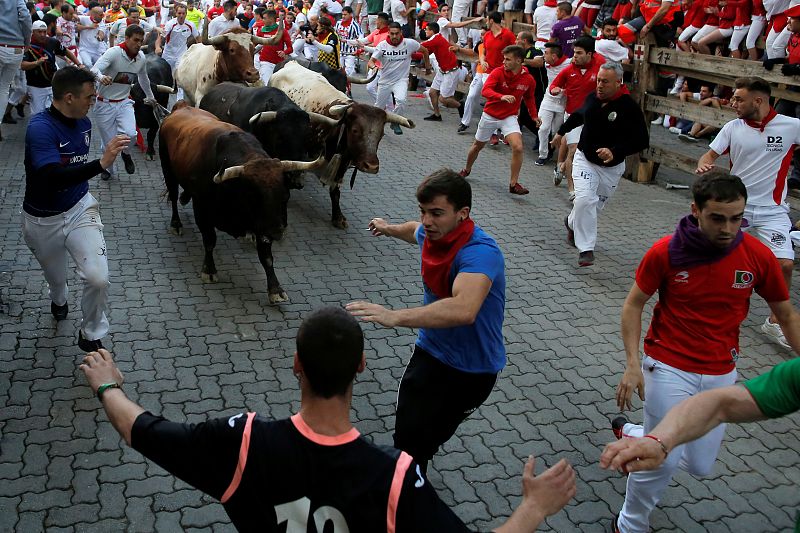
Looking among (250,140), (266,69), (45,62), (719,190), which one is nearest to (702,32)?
(266,69)

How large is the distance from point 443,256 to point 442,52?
1321cm

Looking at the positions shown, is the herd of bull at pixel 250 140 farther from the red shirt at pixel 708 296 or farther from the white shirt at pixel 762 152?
the red shirt at pixel 708 296

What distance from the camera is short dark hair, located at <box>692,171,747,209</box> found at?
404 centimetres

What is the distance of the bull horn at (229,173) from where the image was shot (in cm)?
713

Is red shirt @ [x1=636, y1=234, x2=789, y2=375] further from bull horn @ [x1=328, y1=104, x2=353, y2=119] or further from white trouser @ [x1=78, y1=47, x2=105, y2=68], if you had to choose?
white trouser @ [x1=78, y1=47, x2=105, y2=68]

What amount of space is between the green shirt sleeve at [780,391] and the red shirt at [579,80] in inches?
371

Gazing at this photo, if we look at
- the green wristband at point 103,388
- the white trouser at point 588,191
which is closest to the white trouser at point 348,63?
the white trouser at point 588,191

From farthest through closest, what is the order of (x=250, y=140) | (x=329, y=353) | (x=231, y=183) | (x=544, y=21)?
(x=544, y=21) < (x=250, y=140) < (x=231, y=183) < (x=329, y=353)

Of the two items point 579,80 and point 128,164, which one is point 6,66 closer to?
point 128,164

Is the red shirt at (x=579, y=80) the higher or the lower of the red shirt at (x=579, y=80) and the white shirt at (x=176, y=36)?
the higher

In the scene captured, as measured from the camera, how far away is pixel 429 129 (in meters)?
16.1

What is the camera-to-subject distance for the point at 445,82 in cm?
1673

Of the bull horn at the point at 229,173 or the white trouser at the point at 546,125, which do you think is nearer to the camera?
the bull horn at the point at 229,173

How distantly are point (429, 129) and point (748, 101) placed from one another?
378 inches
